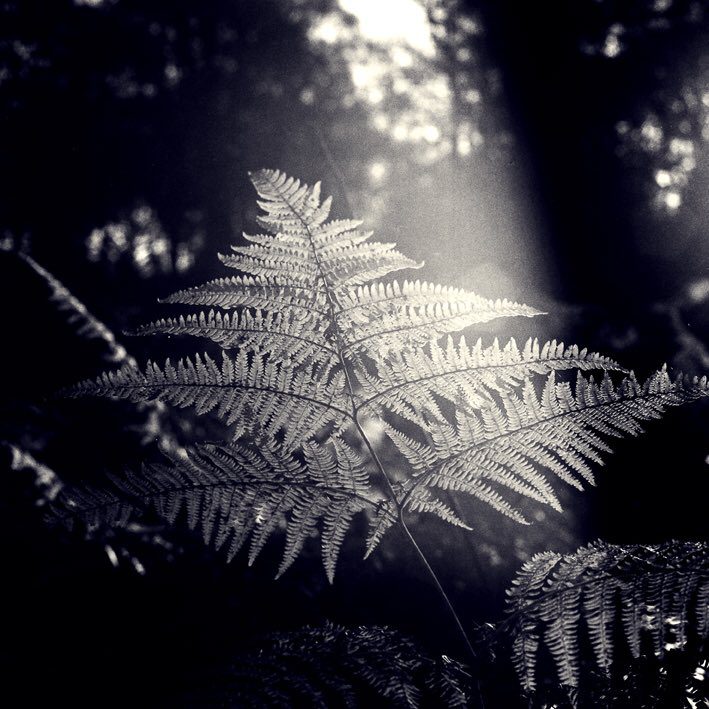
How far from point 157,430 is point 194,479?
5.75ft

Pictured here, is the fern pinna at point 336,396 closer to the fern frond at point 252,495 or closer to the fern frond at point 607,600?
the fern frond at point 252,495

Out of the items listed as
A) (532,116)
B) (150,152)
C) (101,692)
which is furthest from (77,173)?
(101,692)

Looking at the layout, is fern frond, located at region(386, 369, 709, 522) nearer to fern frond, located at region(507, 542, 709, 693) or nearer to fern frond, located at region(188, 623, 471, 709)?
fern frond, located at region(507, 542, 709, 693)

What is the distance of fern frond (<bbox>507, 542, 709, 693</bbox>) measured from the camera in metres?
0.69

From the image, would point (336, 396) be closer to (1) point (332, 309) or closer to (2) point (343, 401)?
(2) point (343, 401)

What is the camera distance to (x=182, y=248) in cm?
570

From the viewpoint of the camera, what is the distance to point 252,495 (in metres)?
0.84

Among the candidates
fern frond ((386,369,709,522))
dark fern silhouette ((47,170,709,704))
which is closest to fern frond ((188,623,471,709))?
dark fern silhouette ((47,170,709,704))

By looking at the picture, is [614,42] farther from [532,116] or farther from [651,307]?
[651,307]

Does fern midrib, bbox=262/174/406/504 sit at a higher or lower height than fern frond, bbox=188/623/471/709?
higher

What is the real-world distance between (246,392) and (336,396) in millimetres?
154

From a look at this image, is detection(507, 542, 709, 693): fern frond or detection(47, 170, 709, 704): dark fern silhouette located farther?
detection(47, 170, 709, 704): dark fern silhouette

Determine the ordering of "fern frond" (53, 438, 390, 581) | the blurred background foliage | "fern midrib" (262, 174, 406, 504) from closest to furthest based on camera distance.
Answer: "fern frond" (53, 438, 390, 581) < "fern midrib" (262, 174, 406, 504) < the blurred background foliage

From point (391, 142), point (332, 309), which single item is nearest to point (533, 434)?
point (332, 309)
